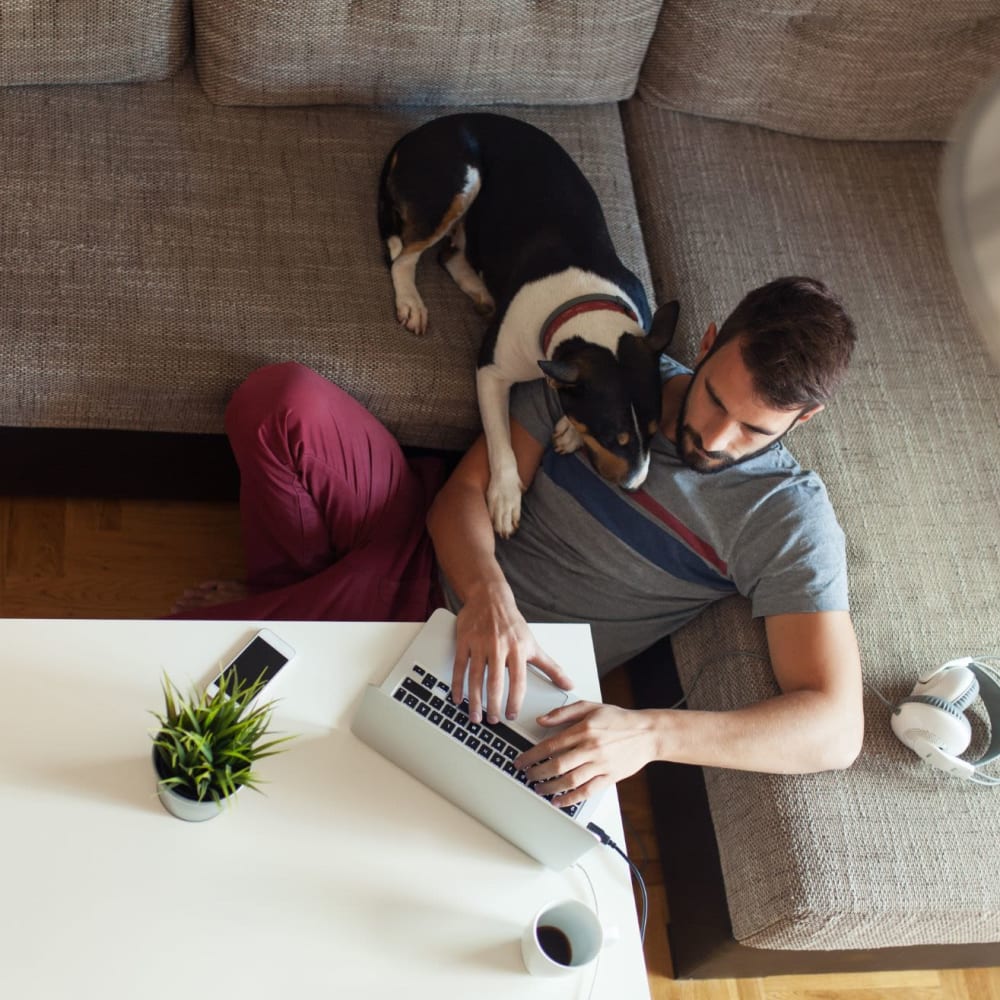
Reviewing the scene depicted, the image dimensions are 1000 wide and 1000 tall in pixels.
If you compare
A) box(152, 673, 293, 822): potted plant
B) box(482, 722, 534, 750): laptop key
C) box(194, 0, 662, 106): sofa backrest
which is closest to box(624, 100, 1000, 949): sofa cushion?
box(194, 0, 662, 106): sofa backrest

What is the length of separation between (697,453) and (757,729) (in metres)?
0.36

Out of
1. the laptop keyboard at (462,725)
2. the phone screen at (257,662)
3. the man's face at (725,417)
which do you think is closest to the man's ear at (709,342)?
the man's face at (725,417)

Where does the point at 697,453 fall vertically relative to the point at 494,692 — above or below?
above

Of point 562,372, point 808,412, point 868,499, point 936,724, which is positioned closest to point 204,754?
point 562,372

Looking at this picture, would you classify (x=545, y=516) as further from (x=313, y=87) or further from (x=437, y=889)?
(x=313, y=87)

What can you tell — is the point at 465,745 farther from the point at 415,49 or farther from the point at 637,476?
the point at 415,49

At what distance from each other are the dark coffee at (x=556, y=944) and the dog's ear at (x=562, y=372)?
0.68 m

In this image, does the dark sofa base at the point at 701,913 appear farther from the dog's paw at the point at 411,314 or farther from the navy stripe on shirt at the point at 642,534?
the dog's paw at the point at 411,314

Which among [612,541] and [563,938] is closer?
[563,938]

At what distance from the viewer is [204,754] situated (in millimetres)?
965

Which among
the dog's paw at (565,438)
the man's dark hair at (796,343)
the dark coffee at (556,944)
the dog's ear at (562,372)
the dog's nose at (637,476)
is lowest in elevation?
the dark coffee at (556,944)

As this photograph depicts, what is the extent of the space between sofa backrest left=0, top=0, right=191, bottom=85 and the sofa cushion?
0.87m

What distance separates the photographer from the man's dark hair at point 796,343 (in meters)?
1.23

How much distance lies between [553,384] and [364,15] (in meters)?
0.74
